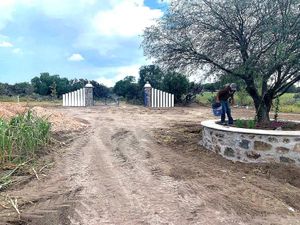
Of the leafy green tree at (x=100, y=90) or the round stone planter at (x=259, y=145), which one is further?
the leafy green tree at (x=100, y=90)

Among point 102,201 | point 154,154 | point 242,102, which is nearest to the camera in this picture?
point 102,201

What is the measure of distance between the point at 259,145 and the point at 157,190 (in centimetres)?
292

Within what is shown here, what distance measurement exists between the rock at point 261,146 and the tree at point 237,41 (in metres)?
2.03

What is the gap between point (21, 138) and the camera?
24.7ft

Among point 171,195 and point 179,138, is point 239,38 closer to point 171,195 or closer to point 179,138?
point 179,138

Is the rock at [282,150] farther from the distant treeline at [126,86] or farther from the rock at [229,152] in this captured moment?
the distant treeline at [126,86]

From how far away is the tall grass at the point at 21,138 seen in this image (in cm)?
694

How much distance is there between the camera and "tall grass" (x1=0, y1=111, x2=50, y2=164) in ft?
22.8

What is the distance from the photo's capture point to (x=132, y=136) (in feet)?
35.6

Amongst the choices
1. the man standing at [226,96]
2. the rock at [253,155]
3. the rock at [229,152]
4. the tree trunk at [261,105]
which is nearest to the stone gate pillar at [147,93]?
the tree trunk at [261,105]

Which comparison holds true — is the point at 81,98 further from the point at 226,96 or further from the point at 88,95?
the point at 226,96

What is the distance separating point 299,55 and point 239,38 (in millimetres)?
1649

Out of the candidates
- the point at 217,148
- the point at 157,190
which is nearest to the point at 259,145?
the point at 217,148

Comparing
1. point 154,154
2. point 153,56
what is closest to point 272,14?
point 153,56
